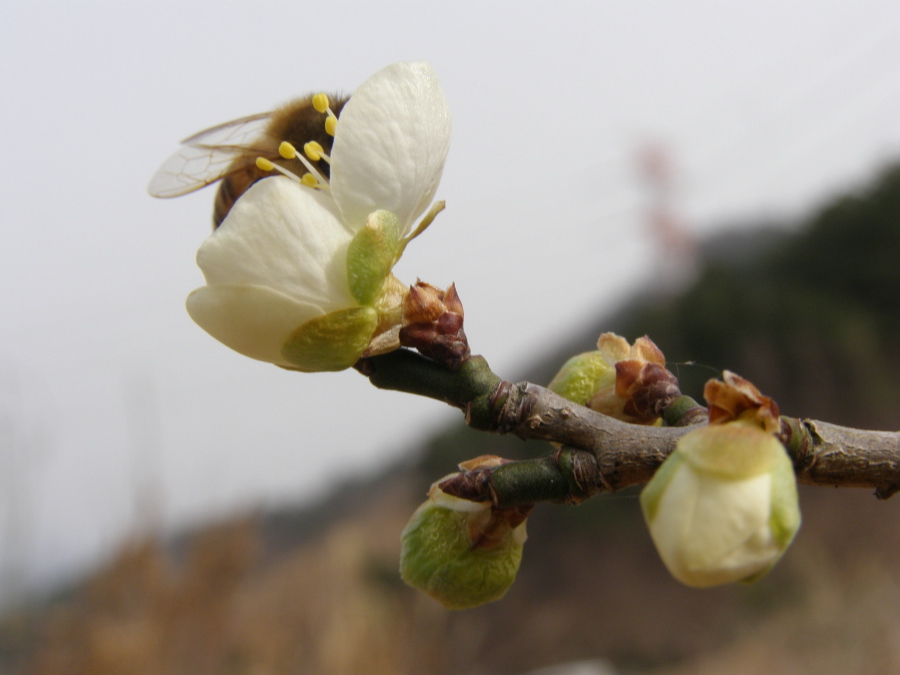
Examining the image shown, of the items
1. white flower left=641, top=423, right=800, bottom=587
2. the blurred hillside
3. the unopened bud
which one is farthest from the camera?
the blurred hillside

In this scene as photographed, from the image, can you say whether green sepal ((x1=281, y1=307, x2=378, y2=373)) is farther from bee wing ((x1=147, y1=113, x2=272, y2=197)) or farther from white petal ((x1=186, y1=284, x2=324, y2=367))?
bee wing ((x1=147, y1=113, x2=272, y2=197))

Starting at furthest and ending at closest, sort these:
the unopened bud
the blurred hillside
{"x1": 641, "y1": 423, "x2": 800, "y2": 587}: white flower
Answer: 1. the blurred hillside
2. the unopened bud
3. {"x1": 641, "y1": 423, "x2": 800, "y2": 587}: white flower

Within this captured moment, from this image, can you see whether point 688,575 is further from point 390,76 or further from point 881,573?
point 881,573

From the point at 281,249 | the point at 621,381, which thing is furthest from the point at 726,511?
the point at 281,249

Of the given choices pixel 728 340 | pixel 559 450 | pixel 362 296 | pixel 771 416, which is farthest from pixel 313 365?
pixel 728 340

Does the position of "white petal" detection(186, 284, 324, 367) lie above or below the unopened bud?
above

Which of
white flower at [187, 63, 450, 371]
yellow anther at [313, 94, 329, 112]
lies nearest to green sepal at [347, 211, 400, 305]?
white flower at [187, 63, 450, 371]
